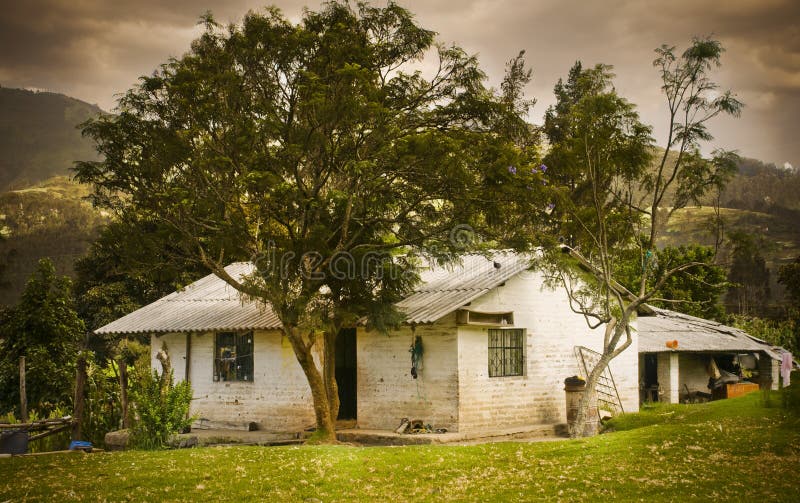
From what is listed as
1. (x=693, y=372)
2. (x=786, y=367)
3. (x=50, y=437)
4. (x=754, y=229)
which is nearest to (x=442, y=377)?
(x=50, y=437)

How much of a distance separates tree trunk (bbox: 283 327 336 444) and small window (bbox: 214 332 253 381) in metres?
4.65

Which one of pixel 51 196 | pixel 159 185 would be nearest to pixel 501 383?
pixel 159 185

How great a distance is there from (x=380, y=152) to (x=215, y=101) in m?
3.86

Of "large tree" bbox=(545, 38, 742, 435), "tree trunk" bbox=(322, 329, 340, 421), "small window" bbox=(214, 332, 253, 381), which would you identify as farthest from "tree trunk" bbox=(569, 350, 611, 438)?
"small window" bbox=(214, 332, 253, 381)

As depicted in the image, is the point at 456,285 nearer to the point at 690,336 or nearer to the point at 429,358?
the point at 429,358

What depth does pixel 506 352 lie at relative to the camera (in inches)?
811

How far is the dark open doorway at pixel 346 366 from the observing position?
2208 centimetres

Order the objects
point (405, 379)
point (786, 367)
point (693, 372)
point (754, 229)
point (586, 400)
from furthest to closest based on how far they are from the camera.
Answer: point (754, 229)
point (693, 372)
point (786, 367)
point (405, 379)
point (586, 400)

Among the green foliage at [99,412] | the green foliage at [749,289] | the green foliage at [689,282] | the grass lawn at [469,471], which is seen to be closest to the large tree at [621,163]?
the grass lawn at [469,471]

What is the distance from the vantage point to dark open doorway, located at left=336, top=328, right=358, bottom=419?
22078 millimetres

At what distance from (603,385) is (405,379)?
6947 millimetres

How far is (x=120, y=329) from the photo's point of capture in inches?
957

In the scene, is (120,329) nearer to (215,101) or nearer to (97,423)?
(97,423)

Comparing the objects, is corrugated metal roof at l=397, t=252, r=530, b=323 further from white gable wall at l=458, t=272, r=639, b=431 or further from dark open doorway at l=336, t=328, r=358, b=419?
dark open doorway at l=336, t=328, r=358, b=419
